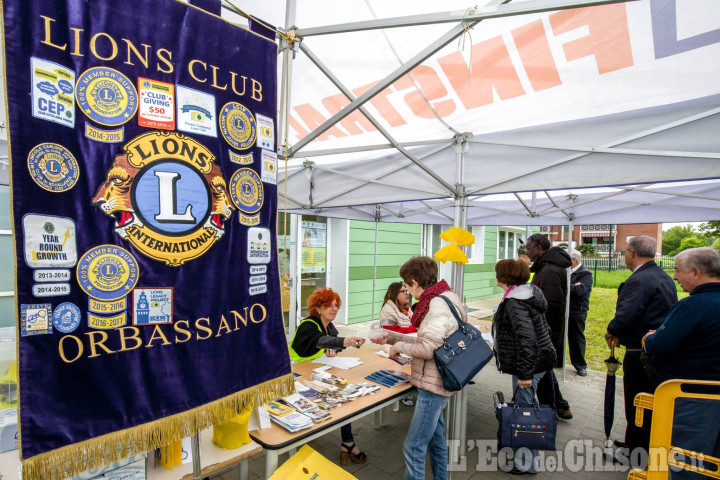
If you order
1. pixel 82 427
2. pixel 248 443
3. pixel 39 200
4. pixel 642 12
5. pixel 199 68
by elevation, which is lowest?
pixel 248 443

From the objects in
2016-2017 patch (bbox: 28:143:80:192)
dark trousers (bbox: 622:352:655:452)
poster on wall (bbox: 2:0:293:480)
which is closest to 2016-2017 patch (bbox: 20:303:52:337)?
poster on wall (bbox: 2:0:293:480)

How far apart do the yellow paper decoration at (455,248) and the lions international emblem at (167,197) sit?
6.41 feet

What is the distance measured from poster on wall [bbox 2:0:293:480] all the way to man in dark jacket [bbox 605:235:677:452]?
2.73m

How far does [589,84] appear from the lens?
7.27ft

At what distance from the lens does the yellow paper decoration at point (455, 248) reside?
2.83 metres

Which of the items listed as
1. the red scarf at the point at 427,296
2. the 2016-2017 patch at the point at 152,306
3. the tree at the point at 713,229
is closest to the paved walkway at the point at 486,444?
the red scarf at the point at 427,296

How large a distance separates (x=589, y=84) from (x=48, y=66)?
2.71 metres

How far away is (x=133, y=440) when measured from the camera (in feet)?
3.49

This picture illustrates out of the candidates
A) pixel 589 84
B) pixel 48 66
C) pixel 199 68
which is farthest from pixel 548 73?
pixel 48 66

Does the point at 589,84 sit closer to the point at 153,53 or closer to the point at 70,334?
the point at 153,53

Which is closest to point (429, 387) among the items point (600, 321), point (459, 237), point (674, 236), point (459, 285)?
point (459, 237)

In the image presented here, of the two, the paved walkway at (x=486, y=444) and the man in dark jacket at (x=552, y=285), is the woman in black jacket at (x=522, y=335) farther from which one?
the man in dark jacket at (x=552, y=285)

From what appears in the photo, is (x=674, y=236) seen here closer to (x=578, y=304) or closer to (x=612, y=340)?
(x=578, y=304)

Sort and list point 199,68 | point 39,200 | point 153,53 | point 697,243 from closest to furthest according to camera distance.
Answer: point 39,200, point 153,53, point 199,68, point 697,243
